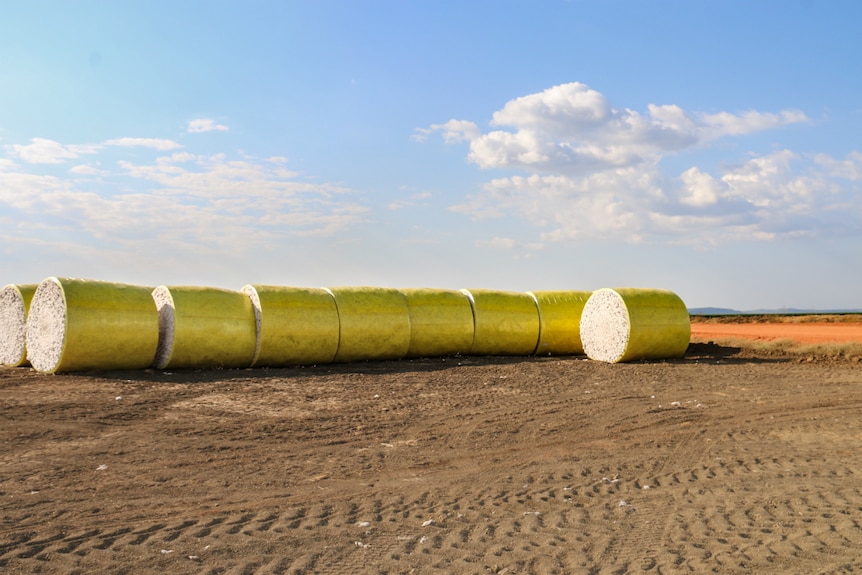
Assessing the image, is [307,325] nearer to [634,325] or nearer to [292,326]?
[292,326]

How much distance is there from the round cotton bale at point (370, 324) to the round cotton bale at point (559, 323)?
344 cm

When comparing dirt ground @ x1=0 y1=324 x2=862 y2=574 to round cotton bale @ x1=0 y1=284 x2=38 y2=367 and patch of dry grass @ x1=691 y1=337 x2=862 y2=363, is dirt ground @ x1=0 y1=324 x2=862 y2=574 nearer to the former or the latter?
round cotton bale @ x1=0 y1=284 x2=38 y2=367

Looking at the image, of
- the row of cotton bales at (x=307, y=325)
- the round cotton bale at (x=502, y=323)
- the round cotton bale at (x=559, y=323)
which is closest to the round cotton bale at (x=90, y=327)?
the row of cotton bales at (x=307, y=325)

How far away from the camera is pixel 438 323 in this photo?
15633 mm

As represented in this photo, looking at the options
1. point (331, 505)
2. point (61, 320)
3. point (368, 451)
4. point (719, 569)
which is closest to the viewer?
point (719, 569)

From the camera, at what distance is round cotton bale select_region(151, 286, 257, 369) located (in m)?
13.1

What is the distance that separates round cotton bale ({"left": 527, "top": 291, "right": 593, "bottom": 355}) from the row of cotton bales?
2 centimetres

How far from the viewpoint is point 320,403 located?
1030 cm

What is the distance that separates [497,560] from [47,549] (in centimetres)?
297

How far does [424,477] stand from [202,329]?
7702 mm

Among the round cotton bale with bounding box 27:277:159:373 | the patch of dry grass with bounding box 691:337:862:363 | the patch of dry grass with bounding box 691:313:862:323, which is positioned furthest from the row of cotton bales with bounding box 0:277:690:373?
the patch of dry grass with bounding box 691:313:862:323

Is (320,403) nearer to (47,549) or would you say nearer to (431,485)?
(431,485)

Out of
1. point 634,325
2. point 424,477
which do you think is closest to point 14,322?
point 424,477

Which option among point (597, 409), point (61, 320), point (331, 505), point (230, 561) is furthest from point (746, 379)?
point (61, 320)
